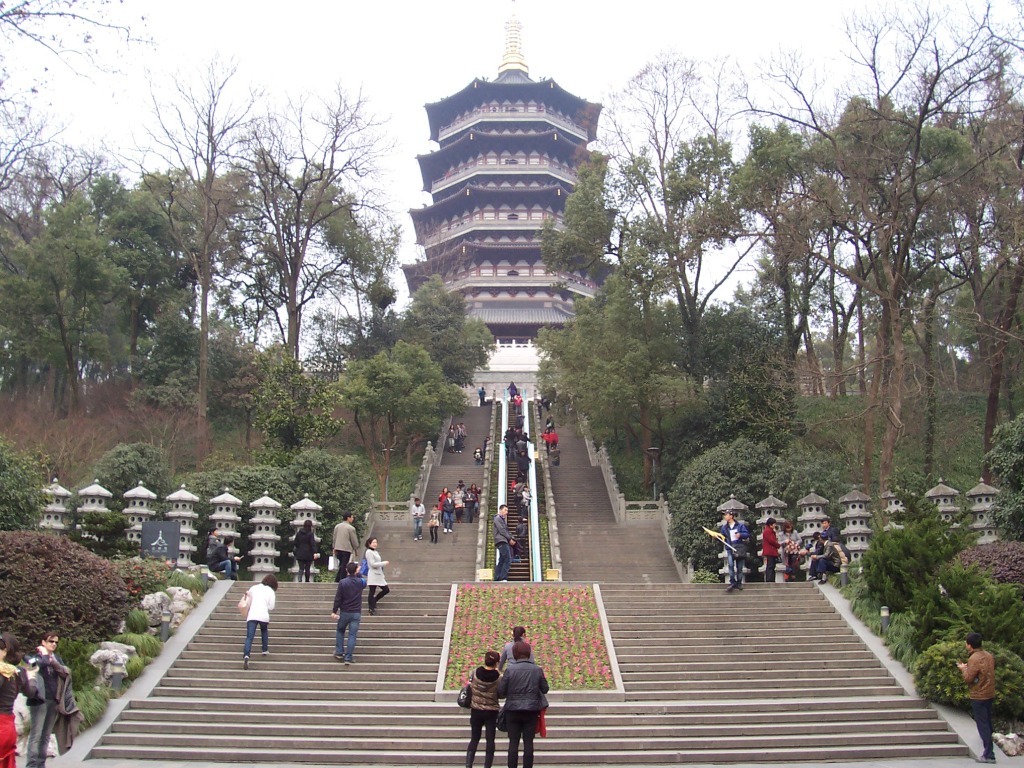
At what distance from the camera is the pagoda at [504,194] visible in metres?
46.1

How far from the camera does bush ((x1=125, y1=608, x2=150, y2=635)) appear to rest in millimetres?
12734

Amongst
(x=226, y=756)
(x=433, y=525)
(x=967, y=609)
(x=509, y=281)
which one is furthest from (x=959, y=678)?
(x=509, y=281)

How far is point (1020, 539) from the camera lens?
1478 centimetres

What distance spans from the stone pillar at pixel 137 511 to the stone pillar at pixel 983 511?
12.8 m

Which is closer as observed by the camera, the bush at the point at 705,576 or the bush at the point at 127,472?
the bush at the point at 705,576

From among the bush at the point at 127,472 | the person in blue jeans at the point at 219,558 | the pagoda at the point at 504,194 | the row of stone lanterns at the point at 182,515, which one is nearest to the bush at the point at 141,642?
the person in blue jeans at the point at 219,558

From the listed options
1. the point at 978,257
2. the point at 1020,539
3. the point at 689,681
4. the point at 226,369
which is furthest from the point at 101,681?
the point at 226,369

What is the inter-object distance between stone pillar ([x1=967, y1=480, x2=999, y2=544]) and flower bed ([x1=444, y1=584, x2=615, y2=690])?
6.05m

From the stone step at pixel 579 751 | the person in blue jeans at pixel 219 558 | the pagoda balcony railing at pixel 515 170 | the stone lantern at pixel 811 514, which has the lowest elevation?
the stone step at pixel 579 751

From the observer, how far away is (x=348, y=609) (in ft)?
39.6

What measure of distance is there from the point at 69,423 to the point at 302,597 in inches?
591

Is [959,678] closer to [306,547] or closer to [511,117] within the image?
[306,547]

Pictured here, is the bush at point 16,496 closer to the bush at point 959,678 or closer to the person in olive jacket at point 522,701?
the person in olive jacket at point 522,701

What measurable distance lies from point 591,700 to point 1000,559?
18.0 ft
